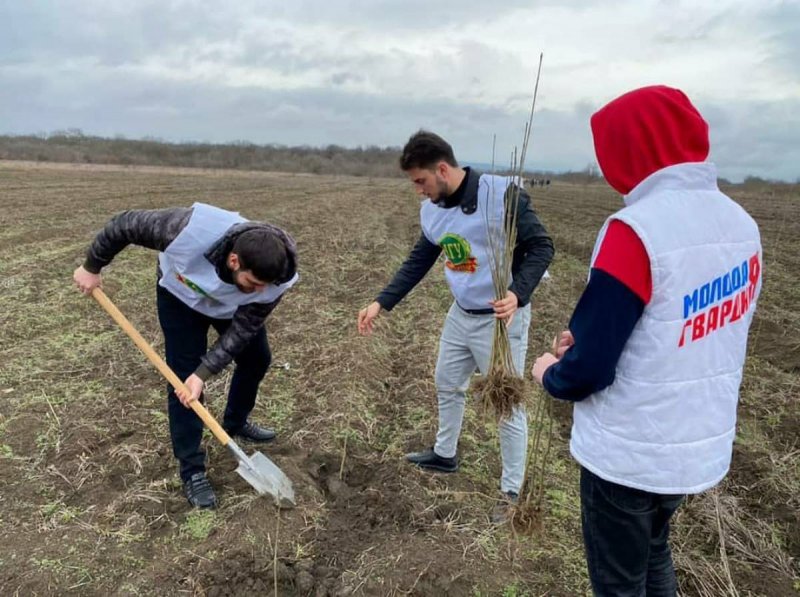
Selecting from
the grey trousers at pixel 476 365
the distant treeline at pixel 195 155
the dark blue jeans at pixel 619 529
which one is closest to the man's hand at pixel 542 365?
the dark blue jeans at pixel 619 529

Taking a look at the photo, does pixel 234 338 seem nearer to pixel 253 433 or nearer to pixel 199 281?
pixel 199 281

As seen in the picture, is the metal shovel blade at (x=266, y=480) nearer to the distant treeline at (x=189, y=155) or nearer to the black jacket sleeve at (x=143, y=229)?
the black jacket sleeve at (x=143, y=229)

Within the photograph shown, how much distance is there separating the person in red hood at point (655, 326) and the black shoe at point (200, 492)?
2.13 m

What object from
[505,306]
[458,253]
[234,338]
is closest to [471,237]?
[458,253]

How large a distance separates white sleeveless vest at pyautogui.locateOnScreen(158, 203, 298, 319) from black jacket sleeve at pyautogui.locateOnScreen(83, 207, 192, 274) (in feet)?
0.16

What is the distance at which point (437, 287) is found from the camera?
27.9ft

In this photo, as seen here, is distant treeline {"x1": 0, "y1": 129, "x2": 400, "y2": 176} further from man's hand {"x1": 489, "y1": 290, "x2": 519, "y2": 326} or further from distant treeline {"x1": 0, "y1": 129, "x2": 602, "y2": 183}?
man's hand {"x1": 489, "y1": 290, "x2": 519, "y2": 326}

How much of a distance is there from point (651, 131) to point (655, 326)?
484 millimetres

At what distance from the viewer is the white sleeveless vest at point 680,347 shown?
1.47 meters

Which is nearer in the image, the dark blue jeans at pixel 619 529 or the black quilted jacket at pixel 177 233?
the dark blue jeans at pixel 619 529

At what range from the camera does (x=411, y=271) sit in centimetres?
333

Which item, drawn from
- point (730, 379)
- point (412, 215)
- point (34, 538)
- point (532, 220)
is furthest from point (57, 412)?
point (412, 215)

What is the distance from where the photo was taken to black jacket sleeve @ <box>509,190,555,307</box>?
2770 mm

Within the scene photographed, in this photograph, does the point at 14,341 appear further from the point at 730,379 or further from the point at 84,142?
the point at 84,142
